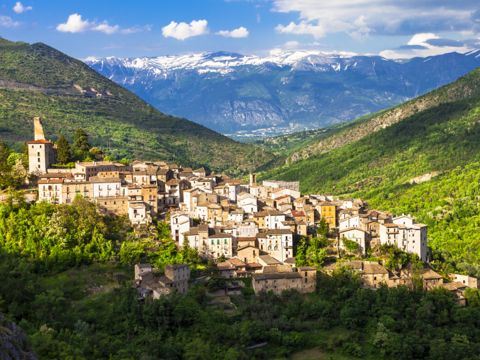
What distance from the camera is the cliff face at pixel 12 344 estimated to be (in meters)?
30.4

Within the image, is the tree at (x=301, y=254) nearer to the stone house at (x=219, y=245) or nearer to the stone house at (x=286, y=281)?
the stone house at (x=286, y=281)

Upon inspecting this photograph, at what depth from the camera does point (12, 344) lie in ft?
103

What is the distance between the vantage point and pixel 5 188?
6869 centimetres

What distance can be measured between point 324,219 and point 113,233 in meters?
20.3

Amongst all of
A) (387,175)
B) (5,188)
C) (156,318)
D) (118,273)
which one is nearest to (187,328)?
(156,318)

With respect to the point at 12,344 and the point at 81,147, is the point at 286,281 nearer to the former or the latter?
the point at 12,344

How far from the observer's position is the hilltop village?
58625 millimetres

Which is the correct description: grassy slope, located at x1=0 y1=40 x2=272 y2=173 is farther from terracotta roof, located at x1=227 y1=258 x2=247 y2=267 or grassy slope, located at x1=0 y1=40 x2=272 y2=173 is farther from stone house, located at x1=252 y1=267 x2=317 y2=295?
stone house, located at x1=252 y1=267 x2=317 y2=295

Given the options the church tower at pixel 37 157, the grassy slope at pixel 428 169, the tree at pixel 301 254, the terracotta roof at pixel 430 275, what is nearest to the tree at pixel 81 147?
the church tower at pixel 37 157

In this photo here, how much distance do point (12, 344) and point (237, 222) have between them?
117 ft

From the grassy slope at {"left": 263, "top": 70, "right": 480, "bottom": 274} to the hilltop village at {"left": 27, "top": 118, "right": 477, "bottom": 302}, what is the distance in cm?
1104

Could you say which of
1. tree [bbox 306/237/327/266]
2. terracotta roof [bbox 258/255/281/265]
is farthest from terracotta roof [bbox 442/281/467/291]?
terracotta roof [bbox 258/255/281/265]

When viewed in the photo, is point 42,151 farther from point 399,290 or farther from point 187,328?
point 399,290

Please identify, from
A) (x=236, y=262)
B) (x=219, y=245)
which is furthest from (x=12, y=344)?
(x=219, y=245)
